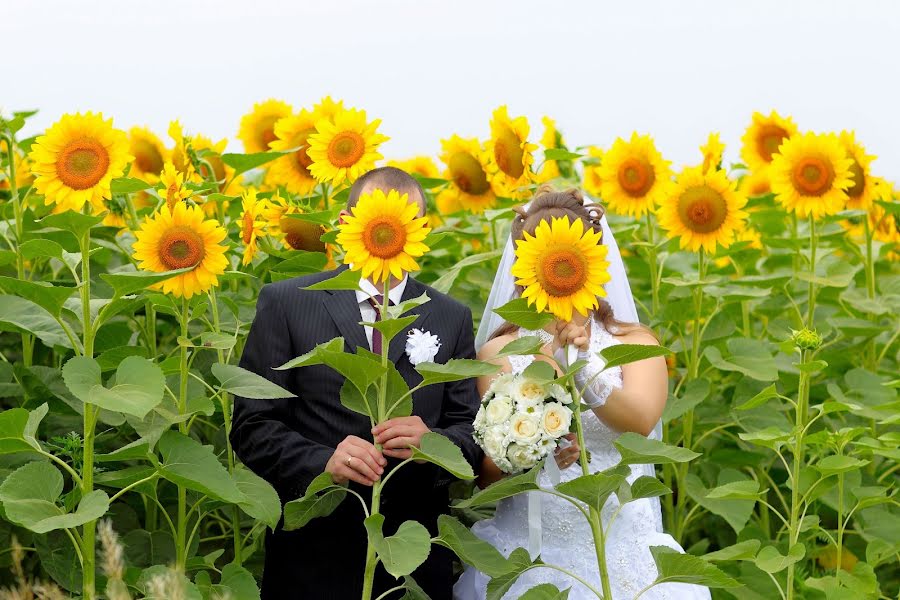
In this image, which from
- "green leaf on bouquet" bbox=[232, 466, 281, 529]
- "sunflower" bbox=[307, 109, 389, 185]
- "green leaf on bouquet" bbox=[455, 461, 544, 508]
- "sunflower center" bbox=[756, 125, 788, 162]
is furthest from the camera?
"sunflower center" bbox=[756, 125, 788, 162]

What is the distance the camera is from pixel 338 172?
313 centimetres

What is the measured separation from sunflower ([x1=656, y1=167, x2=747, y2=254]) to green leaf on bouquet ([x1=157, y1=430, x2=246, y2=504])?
1.59 meters

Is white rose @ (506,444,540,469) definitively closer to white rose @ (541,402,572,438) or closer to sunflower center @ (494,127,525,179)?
white rose @ (541,402,572,438)

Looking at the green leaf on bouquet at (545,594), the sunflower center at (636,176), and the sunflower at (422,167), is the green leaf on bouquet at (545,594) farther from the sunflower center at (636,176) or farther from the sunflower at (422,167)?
the sunflower at (422,167)

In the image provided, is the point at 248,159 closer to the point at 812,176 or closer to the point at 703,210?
the point at 703,210

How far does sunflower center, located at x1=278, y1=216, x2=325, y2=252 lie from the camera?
334 cm

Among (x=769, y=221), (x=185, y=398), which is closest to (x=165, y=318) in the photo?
(x=185, y=398)

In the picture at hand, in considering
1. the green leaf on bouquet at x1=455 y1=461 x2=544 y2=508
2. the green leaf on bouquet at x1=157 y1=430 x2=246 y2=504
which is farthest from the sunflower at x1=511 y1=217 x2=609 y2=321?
the green leaf on bouquet at x1=157 y1=430 x2=246 y2=504

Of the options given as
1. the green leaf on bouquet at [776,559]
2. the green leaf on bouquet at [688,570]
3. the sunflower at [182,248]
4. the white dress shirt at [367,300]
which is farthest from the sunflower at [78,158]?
the green leaf on bouquet at [776,559]

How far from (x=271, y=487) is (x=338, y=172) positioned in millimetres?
941

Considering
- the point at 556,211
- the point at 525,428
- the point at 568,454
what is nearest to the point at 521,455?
the point at 525,428

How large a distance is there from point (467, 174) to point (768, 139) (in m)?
1.04

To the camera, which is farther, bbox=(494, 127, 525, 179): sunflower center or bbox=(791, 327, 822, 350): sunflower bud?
bbox=(494, 127, 525, 179): sunflower center

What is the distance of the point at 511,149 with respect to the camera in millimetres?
3752
